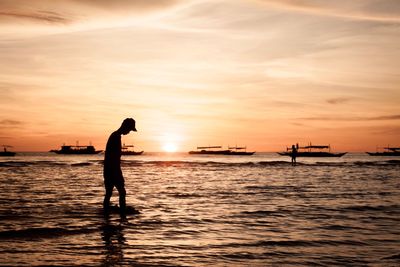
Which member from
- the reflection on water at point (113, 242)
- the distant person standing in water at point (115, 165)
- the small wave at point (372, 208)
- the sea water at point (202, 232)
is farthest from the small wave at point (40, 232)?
the small wave at point (372, 208)

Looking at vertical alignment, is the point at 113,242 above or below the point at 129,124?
below

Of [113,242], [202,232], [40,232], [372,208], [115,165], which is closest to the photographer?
[113,242]

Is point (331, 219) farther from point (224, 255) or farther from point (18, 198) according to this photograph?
point (18, 198)

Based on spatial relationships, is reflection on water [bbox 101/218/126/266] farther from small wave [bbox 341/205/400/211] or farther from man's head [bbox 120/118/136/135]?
small wave [bbox 341/205/400/211]

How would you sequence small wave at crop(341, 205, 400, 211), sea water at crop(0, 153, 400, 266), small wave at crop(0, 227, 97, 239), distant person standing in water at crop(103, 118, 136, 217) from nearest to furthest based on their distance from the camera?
1. sea water at crop(0, 153, 400, 266)
2. small wave at crop(0, 227, 97, 239)
3. distant person standing in water at crop(103, 118, 136, 217)
4. small wave at crop(341, 205, 400, 211)

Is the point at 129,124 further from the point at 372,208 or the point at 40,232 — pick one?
the point at 372,208

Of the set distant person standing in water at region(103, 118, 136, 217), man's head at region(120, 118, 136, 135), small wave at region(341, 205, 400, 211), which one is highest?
man's head at region(120, 118, 136, 135)

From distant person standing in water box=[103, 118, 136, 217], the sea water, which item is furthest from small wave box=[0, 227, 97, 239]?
distant person standing in water box=[103, 118, 136, 217]

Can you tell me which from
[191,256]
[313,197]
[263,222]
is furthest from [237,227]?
[313,197]

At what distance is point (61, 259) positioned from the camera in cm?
710

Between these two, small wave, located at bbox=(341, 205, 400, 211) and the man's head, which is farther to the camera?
small wave, located at bbox=(341, 205, 400, 211)

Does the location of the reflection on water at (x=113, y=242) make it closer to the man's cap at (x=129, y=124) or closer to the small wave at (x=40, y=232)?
the small wave at (x=40, y=232)

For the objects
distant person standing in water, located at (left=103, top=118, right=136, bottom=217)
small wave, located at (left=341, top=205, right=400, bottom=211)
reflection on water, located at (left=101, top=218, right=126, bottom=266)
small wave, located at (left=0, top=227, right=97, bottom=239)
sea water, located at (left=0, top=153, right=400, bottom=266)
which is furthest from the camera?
small wave, located at (left=341, top=205, right=400, bottom=211)

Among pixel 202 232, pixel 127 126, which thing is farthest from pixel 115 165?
pixel 202 232
